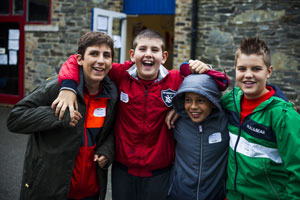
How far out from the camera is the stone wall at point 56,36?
9.04 m

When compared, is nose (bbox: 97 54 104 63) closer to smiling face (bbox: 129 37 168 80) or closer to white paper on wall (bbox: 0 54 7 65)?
smiling face (bbox: 129 37 168 80)

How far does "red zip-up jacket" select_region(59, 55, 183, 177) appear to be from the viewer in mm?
2537

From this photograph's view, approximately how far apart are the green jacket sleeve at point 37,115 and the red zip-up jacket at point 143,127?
27 cm

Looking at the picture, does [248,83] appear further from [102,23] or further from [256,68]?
[102,23]

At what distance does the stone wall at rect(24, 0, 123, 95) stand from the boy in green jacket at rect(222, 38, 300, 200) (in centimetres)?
711

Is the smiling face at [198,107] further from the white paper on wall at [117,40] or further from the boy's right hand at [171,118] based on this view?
the white paper on wall at [117,40]

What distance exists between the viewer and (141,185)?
102 inches

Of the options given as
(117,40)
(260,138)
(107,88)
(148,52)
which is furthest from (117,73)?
(117,40)

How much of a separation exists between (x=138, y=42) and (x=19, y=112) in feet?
3.85

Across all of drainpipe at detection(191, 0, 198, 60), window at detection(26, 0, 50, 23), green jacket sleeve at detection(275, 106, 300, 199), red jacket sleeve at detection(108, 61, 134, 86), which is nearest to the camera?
green jacket sleeve at detection(275, 106, 300, 199)

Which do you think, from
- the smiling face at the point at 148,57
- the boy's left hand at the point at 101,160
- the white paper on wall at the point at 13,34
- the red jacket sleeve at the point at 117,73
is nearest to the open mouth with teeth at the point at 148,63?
the smiling face at the point at 148,57

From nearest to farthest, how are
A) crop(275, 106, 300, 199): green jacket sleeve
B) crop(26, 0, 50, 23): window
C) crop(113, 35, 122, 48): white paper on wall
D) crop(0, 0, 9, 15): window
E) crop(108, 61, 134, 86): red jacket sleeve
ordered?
1. crop(275, 106, 300, 199): green jacket sleeve
2. crop(108, 61, 134, 86): red jacket sleeve
3. crop(113, 35, 122, 48): white paper on wall
4. crop(26, 0, 50, 23): window
5. crop(0, 0, 9, 15): window

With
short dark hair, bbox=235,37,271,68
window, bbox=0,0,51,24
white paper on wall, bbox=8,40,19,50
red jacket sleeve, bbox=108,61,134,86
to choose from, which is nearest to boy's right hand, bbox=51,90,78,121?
red jacket sleeve, bbox=108,61,134,86

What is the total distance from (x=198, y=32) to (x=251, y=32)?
4.38ft
